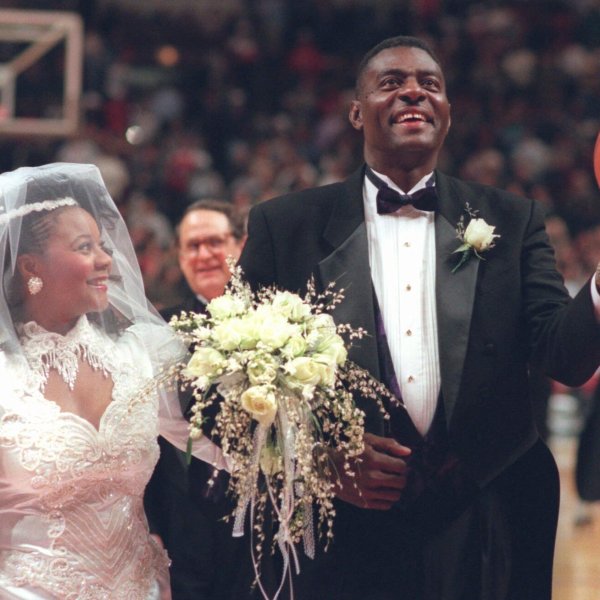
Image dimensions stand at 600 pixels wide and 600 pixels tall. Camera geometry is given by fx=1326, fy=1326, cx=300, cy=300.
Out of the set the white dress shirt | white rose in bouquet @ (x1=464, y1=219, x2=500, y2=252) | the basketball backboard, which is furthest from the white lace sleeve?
the basketball backboard

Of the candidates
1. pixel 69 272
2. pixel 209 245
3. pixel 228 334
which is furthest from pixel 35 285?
pixel 209 245

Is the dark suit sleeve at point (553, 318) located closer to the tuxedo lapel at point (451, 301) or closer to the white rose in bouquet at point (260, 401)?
the tuxedo lapel at point (451, 301)

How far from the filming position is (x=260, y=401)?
322 centimetres

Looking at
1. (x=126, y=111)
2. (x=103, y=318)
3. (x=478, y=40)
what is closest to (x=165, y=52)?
(x=126, y=111)

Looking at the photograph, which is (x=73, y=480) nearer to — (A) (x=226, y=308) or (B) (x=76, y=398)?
(B) (x=76, y=398)

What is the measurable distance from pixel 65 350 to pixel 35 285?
0.65 ft

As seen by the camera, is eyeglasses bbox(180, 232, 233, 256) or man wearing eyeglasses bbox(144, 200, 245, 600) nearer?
man wearing eyeglasses bbox(144, 200, 245, 600)

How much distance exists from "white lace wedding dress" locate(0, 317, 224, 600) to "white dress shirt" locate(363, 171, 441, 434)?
70cm

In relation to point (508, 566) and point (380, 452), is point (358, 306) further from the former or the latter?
point (508, 566)

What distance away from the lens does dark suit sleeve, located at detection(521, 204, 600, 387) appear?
3311 mm

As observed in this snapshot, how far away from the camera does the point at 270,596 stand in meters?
3.66

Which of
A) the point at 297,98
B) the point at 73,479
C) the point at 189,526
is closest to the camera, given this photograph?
the point at 73,479

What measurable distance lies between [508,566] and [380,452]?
48 cm

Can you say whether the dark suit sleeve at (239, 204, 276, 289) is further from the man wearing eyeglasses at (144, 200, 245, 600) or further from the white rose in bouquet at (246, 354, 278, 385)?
the man wearing eyeglasses at (144, 200, 245, 600)
